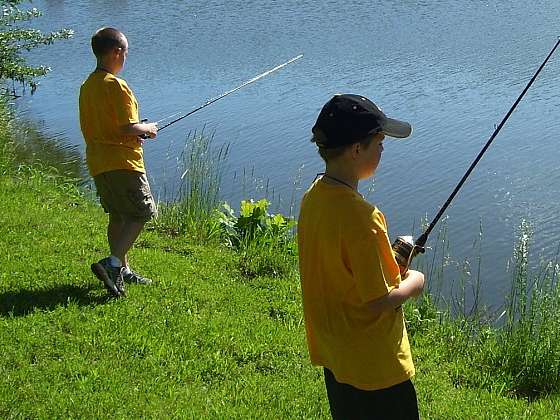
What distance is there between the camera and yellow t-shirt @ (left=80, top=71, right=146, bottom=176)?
493 cm

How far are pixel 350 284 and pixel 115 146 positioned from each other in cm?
288

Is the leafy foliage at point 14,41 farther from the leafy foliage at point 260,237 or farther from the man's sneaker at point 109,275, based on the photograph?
the man's sneaker at point 109,275

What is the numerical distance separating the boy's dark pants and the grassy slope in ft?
3.98

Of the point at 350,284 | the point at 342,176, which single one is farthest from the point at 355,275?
the point at 342,176

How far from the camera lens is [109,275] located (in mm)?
5047

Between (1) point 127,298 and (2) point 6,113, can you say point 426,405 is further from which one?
(2) point 6,113

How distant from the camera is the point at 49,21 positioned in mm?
21000

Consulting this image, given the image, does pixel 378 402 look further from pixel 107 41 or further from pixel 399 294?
pixel 107 41

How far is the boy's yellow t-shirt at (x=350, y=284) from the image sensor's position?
8.04ft

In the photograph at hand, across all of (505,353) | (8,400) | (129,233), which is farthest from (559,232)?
(8,400)

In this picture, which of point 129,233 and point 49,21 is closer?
point 129,233

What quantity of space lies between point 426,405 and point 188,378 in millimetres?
1191

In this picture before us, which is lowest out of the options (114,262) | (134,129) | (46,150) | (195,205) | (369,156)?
(46,150)

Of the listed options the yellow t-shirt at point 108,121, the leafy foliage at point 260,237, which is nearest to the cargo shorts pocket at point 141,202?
the yellow t-shirt at point 108,121
